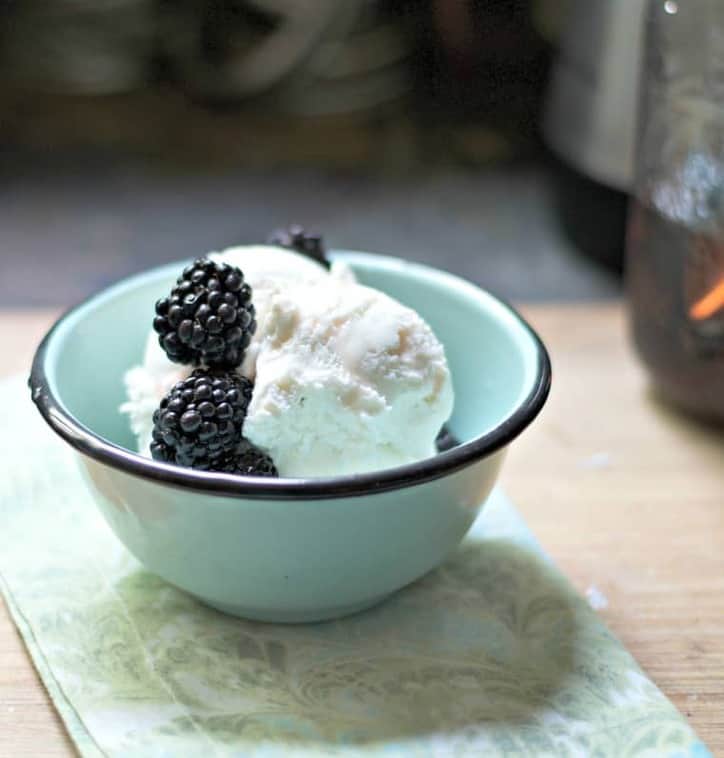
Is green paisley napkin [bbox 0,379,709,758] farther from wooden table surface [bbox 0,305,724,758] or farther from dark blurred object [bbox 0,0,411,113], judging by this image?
dark blurred object [bbox 0,0,411,113]

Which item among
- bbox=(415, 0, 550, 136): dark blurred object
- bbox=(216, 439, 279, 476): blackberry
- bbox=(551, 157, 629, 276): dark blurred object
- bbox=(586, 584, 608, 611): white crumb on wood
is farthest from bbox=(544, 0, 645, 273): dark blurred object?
bbox=(216, 439, 279, 476): blackberry

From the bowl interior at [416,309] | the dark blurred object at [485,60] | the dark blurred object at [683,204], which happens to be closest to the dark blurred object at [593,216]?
the dark blurred object at [485,60]

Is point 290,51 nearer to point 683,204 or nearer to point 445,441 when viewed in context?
point 683,204

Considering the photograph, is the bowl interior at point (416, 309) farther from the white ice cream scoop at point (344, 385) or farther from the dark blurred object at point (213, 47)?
the dark blurred object at point (213, 47)

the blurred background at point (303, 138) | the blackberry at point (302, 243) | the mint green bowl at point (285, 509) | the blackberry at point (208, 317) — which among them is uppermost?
the blackberry at point (208, 317)

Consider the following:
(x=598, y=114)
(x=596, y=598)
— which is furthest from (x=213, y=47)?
(x=596, y=598)

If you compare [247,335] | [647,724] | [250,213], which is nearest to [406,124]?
[250,213]

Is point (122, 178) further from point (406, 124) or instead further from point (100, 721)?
point (100, 721)
